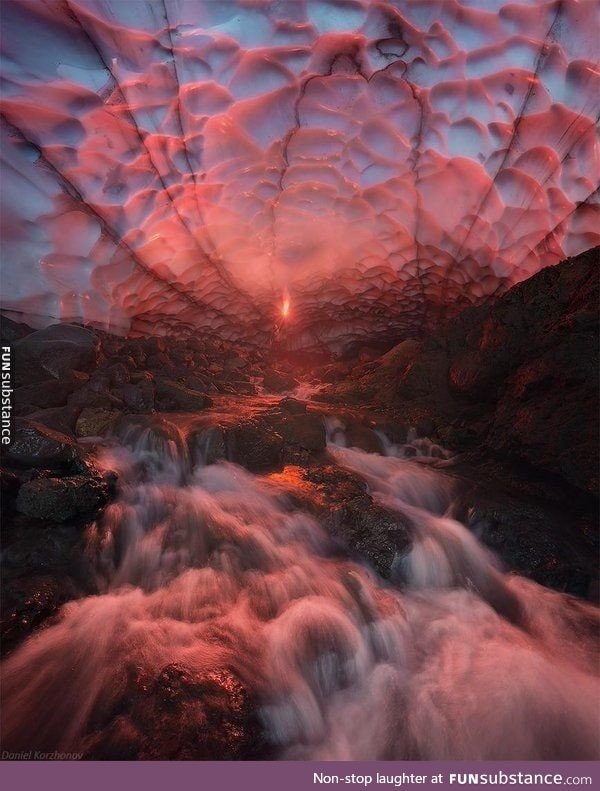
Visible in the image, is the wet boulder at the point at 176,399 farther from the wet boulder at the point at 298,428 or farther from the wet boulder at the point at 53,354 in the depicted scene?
the wet boulder at the point at 298,428

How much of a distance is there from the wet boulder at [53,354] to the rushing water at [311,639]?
2066 mm

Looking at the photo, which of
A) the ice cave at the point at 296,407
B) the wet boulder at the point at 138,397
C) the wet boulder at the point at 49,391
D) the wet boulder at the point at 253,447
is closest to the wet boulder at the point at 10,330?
the ice cave at the point at 296,407

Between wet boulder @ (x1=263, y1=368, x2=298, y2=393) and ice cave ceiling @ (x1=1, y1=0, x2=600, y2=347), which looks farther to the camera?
wet boulder @ (x1=263, y1=368, x2=298, y2=393)

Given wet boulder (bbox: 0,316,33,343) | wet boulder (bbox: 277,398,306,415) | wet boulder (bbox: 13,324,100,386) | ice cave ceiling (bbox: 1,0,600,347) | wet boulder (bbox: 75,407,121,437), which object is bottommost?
wet boulder (bbox: 75,407,121,437)

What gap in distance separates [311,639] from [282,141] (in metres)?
5.94

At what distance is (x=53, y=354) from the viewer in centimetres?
534

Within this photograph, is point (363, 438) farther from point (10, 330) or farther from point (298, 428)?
point (10, 330)

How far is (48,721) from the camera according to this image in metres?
1.97

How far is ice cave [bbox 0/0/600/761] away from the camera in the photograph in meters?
2.30

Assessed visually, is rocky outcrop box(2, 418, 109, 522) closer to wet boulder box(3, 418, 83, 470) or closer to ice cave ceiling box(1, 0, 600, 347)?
wet boulder box(3, 418, 83, 470)

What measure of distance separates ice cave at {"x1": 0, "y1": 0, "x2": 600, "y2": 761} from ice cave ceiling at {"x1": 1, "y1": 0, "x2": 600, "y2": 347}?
0.03 meters

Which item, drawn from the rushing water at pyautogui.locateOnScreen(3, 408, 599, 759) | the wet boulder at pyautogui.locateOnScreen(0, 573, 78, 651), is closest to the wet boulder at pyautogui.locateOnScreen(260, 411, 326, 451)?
the rushing water at pyautogui.locateOnScreen(3, 408, 599, 759)

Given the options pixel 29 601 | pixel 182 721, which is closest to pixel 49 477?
pixel 29 601

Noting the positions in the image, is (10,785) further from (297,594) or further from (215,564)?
(297,594)
